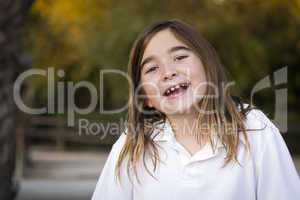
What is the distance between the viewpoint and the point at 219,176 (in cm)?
190

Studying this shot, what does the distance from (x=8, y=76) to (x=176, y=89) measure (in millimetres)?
2786

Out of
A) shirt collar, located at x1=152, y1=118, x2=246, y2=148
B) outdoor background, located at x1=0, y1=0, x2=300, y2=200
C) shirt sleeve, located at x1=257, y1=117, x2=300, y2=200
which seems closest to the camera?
shirt sleeve, located at x1=257, y1=117, x2=300, y2=200

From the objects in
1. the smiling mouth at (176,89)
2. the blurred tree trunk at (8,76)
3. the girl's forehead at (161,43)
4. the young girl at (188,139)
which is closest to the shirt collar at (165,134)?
the young girl at (188,139)

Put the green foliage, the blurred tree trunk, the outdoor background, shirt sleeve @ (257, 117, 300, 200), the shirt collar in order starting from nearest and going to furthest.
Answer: shirt sleeve @ (257, 117, 300, 200) < the shirt collar < the blurred tree trunk < the outdoor background < the green foliage

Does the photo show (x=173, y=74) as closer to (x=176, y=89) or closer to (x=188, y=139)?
(x=176, y=89)

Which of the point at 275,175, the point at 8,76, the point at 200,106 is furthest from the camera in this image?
the point at 8,76

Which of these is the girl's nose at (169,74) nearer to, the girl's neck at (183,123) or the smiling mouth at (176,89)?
the smiling mouth at (176,89)

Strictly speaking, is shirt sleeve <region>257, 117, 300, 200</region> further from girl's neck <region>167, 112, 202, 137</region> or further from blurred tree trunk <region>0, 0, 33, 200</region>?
blurred tree trunk <region>0, 0, 33, 200</region>

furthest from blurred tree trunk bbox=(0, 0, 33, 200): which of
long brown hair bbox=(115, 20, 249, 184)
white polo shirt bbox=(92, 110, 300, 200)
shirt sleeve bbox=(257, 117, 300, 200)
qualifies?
shirt sleeve bbox=(257, 117, 300, 200)

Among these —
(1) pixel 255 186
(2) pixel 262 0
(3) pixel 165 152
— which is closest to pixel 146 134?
(3) pixel 165 152

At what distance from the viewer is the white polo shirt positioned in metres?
1.88

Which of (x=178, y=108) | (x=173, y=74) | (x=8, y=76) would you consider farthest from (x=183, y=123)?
(x=8, y=76)

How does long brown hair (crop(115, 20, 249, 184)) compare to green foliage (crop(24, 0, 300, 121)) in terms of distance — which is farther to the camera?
green foliage (crop(24, 0, 300, 121))

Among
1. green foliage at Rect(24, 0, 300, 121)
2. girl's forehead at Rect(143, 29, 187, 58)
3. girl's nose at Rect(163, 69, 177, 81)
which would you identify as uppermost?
green foliage at Rect(24, 0, 300, 121)
